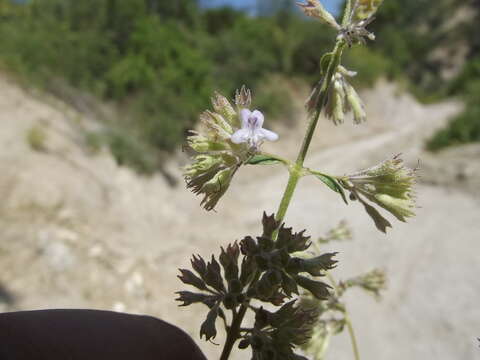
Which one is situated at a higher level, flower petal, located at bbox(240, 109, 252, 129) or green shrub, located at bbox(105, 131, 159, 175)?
green shrub, located at bbox(105, 131, 159, 175)

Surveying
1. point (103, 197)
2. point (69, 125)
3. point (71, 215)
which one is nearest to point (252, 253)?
point (71, 215)

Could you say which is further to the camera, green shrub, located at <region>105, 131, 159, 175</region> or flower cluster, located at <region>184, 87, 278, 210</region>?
green shrub, located at <region>105, 131, 159, 175</region>

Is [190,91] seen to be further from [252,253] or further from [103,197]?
[252,253]

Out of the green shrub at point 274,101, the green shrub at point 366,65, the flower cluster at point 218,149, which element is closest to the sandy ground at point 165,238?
the flower cluster at point 218,149

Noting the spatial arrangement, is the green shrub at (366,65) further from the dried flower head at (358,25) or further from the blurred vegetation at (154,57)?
the dried flower head at (358,25)

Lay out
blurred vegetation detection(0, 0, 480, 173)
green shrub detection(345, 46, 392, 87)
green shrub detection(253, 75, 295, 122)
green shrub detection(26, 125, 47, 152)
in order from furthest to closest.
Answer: green shrub detection(345, 46, 392, 87) < green shrub detection(253, 75, 295, 122) < blurred vegetation detection(0, 0, 480, 173) < green shrub detection(26, 125, 47, 152)

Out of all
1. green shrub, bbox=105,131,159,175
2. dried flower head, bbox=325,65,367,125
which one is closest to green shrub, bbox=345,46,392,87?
green shrub, bbox=105,131,159,175

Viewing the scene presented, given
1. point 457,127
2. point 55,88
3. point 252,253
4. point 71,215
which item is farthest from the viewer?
point 457,127

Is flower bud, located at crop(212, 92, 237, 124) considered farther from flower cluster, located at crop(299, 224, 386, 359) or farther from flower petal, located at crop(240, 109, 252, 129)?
flower cluster, located at crop(299, 224, 386, 359)
